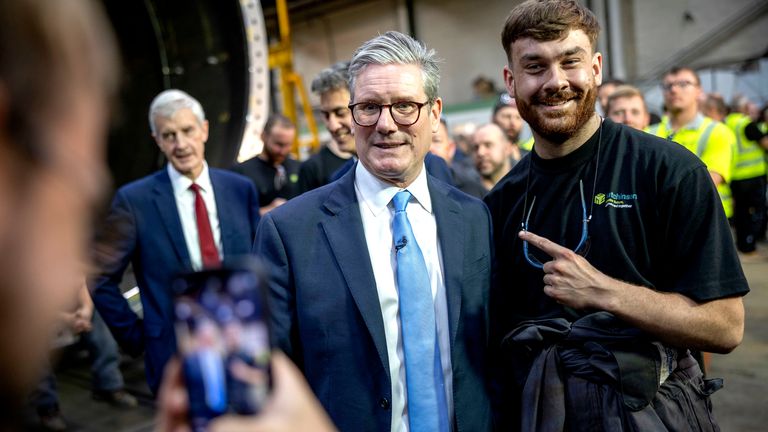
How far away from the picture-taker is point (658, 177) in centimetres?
150

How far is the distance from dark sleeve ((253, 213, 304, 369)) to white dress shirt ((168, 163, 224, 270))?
1241 mm

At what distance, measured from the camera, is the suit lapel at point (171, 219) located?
2.69m

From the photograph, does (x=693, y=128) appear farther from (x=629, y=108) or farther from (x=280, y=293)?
(x=280, y=293)

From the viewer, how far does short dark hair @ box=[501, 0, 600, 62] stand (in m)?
1.61

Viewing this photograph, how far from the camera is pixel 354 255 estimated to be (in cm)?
158

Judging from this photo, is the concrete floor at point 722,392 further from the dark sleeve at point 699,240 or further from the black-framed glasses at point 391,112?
the black-framed glasses at point 391,112

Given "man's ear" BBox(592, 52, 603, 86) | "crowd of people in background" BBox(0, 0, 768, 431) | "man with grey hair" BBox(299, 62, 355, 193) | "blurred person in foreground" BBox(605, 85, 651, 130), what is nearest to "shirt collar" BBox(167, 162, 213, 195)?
"man with grey hair" BBox(299, 62, 355, 193)

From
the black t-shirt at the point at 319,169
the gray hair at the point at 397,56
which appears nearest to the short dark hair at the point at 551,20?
the gray hair at the point at 397,56

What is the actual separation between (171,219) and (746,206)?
5.98 metres

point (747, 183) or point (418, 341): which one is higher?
point (418, 341)

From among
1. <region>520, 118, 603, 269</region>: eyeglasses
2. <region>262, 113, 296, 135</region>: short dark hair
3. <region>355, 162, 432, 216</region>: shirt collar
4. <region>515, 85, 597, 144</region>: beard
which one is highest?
<region>262, 113, 296, 135</region>: short dark hair

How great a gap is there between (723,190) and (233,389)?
4303mm

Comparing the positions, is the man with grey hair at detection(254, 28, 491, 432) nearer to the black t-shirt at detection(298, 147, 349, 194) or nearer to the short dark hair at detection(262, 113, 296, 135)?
the black t-shirt at detection(298, 147, 349, 194)

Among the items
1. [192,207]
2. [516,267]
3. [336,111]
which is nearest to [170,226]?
[192,207]
